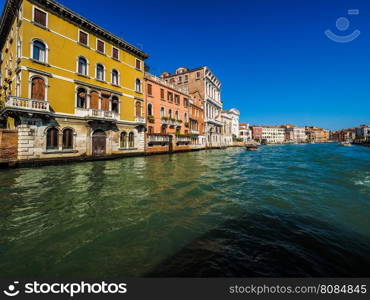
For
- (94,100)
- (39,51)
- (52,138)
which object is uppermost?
(39,51)

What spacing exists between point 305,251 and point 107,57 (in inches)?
795

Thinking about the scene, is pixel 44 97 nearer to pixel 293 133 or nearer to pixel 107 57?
pixel 107 57

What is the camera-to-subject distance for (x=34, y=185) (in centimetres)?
666

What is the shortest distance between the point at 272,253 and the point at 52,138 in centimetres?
1548

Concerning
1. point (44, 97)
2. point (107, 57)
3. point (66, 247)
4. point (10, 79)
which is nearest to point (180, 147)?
point (107, 57)

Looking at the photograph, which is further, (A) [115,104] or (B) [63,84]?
(A) [115,104]

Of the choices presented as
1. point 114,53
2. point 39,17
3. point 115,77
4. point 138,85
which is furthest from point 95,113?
point 39,17

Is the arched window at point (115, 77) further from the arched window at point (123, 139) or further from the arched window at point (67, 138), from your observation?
the arched window at point (67, 138)

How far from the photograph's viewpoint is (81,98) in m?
14.7

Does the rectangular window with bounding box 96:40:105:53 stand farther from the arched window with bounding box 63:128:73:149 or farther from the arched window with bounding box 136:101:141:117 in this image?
the arched window with bounding box 63:128:73:149

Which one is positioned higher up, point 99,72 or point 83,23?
point 83,23

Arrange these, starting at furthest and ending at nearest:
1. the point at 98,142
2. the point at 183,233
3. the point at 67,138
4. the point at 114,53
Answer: the point at 114,53 < the point at 98,142 < the point at 67,138 < the point at 183,233

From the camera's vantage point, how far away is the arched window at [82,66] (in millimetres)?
14562

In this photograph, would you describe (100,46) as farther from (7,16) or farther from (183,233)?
(183,233)
